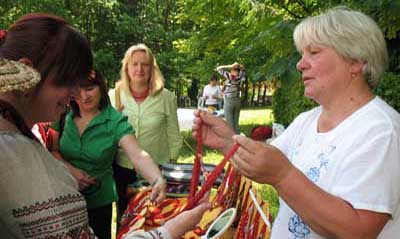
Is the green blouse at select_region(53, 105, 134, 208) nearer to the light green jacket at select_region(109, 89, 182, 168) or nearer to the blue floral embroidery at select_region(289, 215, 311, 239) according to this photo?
the light green jacket at select_region(109, 89, 182, 168)

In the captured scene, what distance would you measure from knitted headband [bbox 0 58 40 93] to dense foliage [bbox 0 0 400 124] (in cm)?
194

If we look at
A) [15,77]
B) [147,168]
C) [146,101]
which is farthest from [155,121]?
[15,77]

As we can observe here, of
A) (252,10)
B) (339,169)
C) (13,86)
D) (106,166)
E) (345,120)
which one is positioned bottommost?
(106,166)

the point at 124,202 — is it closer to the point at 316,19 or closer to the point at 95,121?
the point at 95,121

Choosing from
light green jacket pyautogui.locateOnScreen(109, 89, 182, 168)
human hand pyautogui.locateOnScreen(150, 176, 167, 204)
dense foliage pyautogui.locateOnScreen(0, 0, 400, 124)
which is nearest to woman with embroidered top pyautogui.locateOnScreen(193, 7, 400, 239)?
human hand pyautogui.locateOnScreen(150, 176, 167, 204)

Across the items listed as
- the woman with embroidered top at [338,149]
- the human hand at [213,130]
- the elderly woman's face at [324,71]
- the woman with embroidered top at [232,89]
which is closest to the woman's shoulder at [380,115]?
the woman with embroidered top at [338,149]

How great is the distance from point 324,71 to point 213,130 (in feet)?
1.94

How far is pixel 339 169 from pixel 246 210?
82cm

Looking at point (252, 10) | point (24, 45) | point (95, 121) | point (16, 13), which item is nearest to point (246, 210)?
point (95, 121)

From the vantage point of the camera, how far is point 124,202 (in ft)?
12.0

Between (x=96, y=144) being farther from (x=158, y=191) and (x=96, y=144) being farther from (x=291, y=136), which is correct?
(x=291, y=136)

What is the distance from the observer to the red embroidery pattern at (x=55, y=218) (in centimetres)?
116

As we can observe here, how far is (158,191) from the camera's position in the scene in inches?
105

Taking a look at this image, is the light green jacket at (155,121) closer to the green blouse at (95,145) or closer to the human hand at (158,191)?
the green blouse at (95,145)
